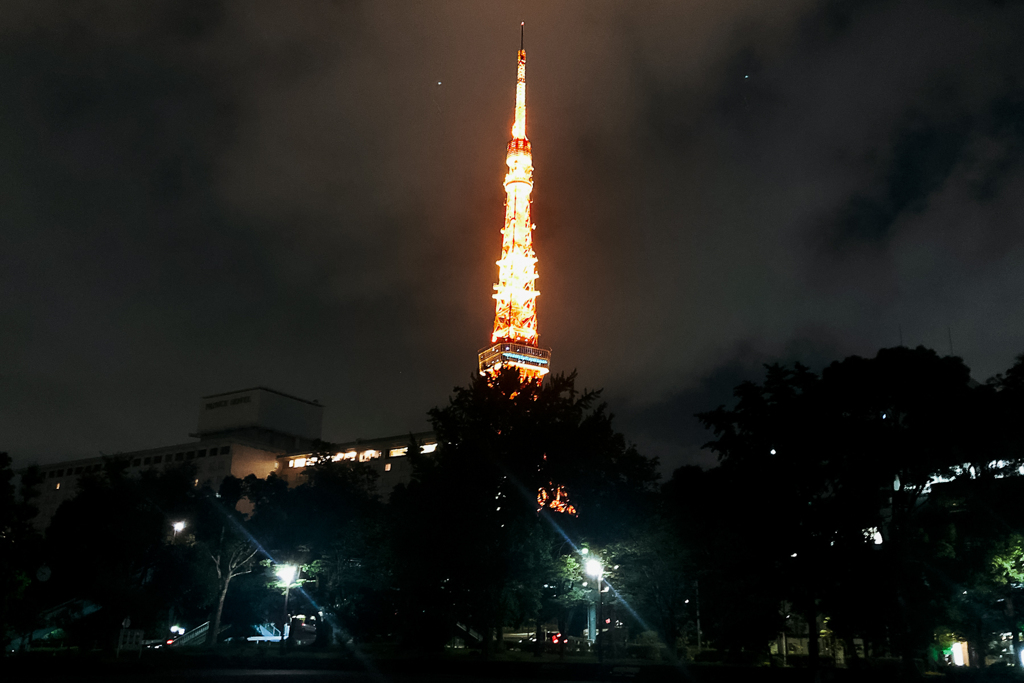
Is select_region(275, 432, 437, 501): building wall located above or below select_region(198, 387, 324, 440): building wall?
below

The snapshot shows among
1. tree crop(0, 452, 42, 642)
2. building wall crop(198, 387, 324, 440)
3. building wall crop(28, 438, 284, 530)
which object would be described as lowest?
tree crop(0, 452, 42, 642)

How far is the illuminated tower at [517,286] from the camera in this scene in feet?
322

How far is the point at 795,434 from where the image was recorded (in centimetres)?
3309

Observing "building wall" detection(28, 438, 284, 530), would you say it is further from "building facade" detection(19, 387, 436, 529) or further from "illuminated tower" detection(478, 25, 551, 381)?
"illuminated tower" detection(478, 25, 551, 381)

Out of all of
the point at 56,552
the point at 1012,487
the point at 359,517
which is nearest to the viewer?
the point at 1012,487

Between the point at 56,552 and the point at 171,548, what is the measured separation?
8.85 m

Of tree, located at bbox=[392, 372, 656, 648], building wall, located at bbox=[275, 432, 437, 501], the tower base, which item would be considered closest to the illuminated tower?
the tower base

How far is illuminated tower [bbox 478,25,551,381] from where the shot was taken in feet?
322

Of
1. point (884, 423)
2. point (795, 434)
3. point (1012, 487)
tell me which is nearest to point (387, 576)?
Answer: point (795, 434)

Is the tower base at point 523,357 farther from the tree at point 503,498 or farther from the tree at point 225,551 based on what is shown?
the tree at point 503,498

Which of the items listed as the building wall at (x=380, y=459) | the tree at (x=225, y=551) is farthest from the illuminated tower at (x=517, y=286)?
the tree at (x=225, y=551)

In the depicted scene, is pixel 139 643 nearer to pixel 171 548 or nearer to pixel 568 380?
pixel 568 380

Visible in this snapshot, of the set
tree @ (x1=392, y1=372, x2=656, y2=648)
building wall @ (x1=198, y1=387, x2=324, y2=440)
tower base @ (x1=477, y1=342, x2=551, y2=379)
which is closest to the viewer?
tree @ (x1=392, y1=372, x2=656, y2=648)

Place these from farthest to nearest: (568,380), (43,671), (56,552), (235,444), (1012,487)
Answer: (235,444) < (56,552) < (568,380) < (1012,487) < (43,671)
